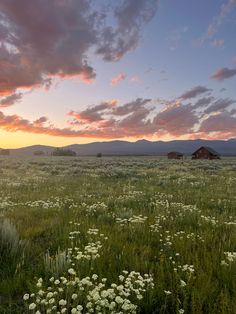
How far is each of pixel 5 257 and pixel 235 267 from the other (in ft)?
12.6

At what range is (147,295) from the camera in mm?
4176

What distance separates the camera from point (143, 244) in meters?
6.55

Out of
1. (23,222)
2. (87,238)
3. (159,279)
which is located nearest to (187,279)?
(159,279)

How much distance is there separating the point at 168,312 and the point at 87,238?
2874 mm

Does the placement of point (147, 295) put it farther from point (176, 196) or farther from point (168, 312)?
point (176, 196)

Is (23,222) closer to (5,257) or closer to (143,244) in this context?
(5,257)

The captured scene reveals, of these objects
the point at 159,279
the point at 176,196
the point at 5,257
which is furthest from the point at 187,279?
the point at 176,196

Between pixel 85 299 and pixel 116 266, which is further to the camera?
pixel 116 266

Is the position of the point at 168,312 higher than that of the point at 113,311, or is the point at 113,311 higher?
the point at 113,311

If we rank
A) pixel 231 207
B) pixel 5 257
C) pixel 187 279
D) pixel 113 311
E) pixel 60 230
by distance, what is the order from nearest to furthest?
pixel 113 311, pixel 187 279, pixel 5 257, pixel 60 230, pixel 231 207

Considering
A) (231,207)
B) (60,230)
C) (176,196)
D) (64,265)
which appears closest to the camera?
(64,265)

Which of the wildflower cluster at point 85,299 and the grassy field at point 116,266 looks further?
the grassy field at point 116,266

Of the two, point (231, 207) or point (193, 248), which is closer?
point (193, 248)

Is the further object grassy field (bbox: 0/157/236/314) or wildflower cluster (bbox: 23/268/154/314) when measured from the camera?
grassy field (bbox: 0/157/236/314)
